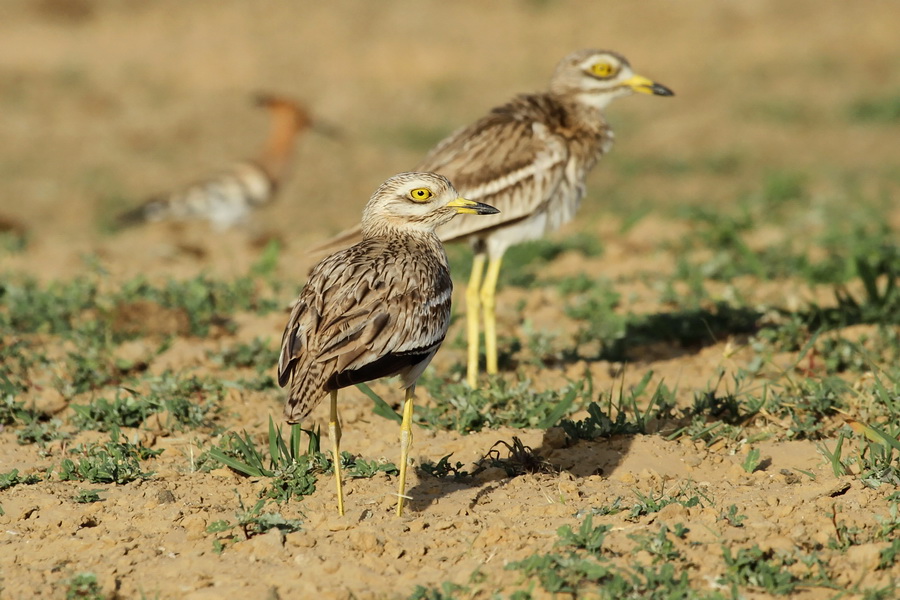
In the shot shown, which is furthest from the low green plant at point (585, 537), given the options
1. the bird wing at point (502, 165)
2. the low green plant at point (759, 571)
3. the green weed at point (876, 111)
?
the green weed at point (876, 111)

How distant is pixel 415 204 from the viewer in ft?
14.9

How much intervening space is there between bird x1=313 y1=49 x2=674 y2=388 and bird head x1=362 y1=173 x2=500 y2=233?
112 cm

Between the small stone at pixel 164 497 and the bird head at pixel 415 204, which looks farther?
the bird head at pixel 415 204

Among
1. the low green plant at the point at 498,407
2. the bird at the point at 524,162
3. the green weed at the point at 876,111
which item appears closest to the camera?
the low green plant at the point at 498,407

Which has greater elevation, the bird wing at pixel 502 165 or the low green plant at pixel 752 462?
the bird wing at pixel 502 165

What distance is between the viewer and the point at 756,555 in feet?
11.4

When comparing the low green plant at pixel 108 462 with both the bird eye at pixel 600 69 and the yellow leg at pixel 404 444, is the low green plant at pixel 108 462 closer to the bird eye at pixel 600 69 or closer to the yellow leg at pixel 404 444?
the yellow leg at pixel 404 444

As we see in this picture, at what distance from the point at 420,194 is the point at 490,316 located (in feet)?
4.77

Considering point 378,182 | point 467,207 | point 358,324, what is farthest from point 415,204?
point 378,182

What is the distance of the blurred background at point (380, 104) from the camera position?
33.1ft

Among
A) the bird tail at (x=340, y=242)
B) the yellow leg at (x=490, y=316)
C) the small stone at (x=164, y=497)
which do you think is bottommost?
the small stone at (x=164, y=497)

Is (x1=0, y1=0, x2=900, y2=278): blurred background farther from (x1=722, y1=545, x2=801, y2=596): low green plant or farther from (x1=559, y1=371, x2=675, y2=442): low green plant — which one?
(x1=722, y1=545, x2=801, y2=596): low green plant

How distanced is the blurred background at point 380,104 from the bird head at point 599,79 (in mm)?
2039

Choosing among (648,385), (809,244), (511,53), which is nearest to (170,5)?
(511,53)
